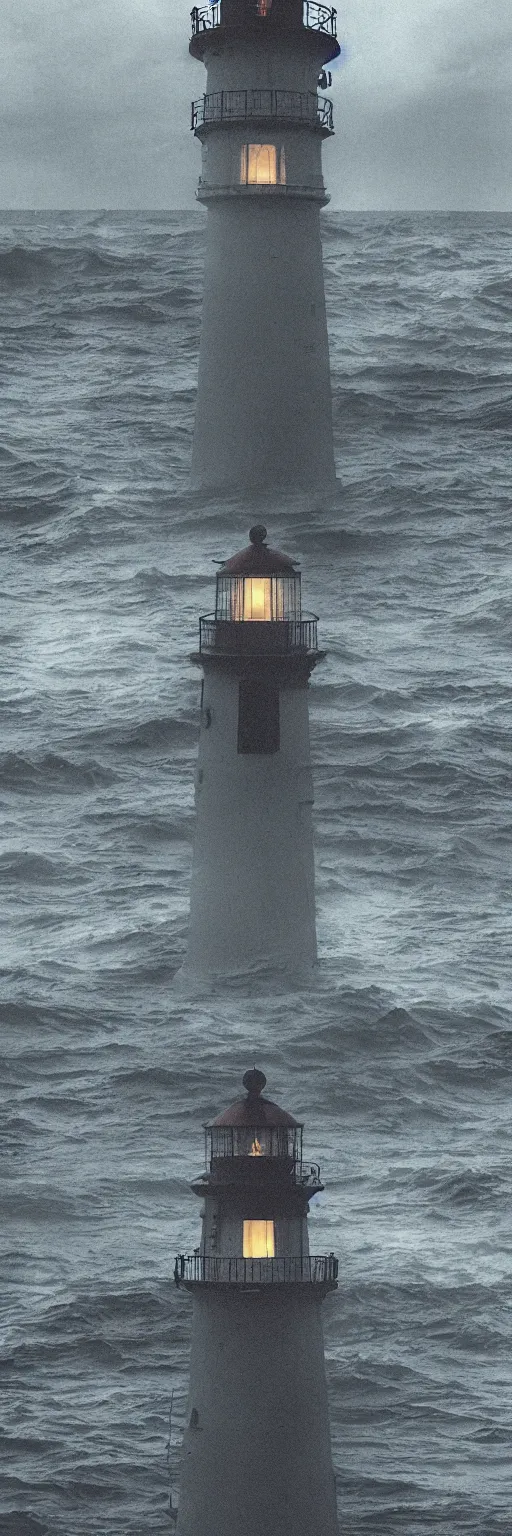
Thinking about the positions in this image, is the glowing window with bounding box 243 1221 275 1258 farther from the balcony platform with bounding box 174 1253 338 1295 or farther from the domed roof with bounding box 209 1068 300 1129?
the domed roof with bounding box 209 1068 300 1129

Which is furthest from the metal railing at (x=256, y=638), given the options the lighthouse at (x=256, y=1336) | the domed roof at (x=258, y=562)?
the lighthouse at (x=256, y=1336)

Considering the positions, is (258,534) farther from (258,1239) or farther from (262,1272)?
(262,1272)

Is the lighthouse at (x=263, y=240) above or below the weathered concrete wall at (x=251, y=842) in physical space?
above

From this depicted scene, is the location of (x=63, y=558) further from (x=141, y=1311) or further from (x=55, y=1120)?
(x=141, y=1311)

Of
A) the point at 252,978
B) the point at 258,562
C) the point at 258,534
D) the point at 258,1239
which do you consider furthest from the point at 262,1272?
the point at 258,534

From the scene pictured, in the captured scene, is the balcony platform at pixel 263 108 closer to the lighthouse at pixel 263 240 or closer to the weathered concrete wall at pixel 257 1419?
the lighthouse at pixel 263 240

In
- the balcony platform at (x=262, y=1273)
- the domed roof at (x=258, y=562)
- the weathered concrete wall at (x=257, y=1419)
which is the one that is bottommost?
the weathered concrete wall at (x=257, y=1419)

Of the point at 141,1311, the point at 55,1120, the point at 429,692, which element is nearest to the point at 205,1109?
the point at 55,1120
